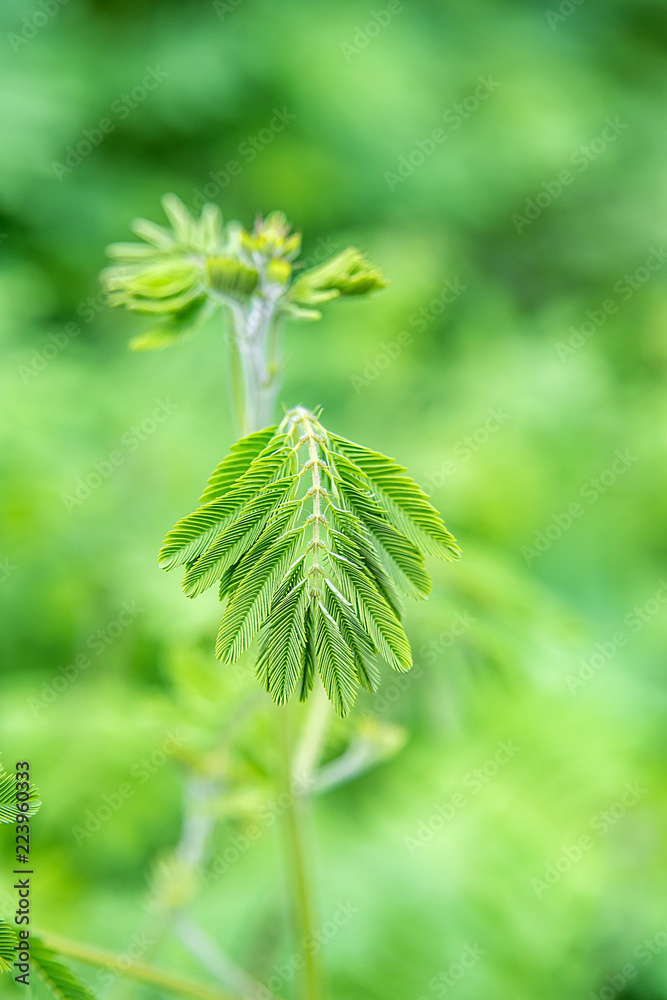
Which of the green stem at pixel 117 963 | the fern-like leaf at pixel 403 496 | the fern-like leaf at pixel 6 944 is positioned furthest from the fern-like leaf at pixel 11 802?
the fern-like leaf at pixel 403 496

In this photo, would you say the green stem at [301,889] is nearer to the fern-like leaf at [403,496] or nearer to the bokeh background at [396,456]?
the bokeh background at [396,456]

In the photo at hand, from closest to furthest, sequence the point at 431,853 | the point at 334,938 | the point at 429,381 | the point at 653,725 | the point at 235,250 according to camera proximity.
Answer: the point at 235,250 < the point at 334,938 < the point at 431,853 < the point at 653,725 < the point at 429,381

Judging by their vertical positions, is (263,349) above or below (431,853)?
above

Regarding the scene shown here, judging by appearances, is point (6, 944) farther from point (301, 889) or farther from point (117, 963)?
point (301, 889)

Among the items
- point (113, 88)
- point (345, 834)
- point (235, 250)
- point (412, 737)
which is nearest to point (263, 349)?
point (235, 250)

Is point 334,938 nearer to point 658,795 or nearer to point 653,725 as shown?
point 658,795

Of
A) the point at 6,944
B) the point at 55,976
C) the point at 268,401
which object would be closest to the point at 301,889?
the point at 55,976
